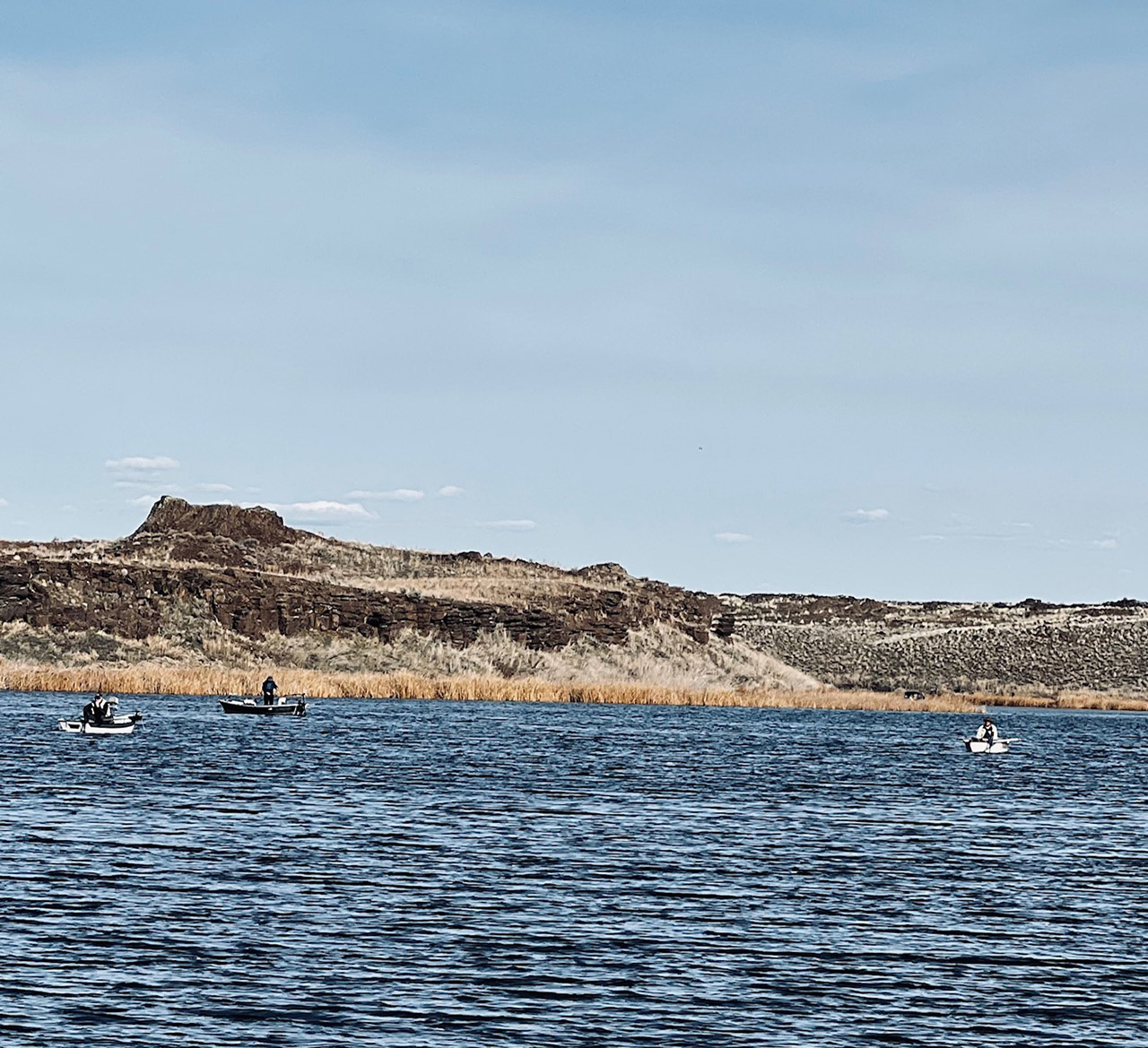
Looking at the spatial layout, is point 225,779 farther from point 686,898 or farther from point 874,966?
point 874,966

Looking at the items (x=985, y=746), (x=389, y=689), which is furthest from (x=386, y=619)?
(x=985, y=746)

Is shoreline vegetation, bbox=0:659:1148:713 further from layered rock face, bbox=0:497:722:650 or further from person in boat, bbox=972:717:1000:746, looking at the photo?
person in boat, bbox=972:717:1000:746

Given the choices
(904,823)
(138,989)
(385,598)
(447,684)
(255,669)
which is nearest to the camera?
(138,989)

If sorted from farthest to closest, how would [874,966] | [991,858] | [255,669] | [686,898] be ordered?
[255,669] → [991,858] → [686,898] → [874,966]

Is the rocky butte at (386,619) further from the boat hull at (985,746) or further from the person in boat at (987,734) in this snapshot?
the boat hull at (985,746)

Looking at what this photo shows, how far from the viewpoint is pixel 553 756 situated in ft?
201

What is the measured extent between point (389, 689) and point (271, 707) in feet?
76.4

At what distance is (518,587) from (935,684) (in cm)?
4425

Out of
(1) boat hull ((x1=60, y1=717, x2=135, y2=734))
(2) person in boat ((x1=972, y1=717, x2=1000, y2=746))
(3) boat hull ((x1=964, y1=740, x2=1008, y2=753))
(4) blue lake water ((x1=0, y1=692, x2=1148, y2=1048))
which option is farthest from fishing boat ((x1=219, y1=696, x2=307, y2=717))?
(2) person in boat ((x1=972, y1=717, x2=1000, y2=746))

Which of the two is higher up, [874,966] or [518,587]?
[518,587]

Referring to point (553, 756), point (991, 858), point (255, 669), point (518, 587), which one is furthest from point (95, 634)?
point (991, 858)

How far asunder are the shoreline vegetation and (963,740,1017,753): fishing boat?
35355 mm

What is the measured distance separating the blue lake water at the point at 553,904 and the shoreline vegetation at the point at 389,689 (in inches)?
1605

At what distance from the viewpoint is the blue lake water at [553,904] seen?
2075 cm
